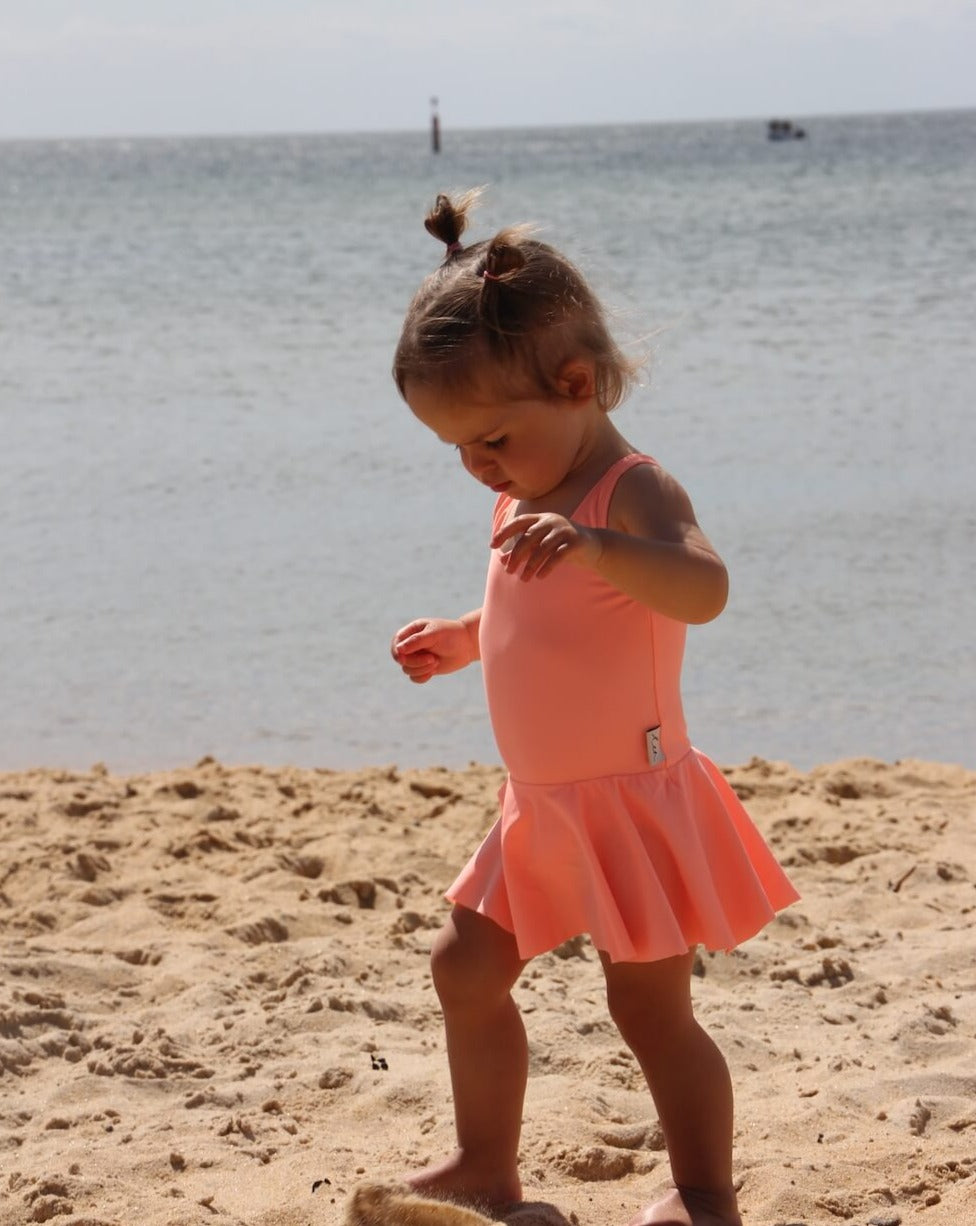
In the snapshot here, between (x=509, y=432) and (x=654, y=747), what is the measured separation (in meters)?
0.51

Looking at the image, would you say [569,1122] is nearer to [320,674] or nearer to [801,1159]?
[801,1159]

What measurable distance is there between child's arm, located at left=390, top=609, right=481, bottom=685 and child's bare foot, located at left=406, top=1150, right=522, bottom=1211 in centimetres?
77

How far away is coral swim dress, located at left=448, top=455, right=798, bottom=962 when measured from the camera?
93.0 inches

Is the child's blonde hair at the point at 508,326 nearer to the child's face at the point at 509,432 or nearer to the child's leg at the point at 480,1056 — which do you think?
the child's face at the point at 509,432

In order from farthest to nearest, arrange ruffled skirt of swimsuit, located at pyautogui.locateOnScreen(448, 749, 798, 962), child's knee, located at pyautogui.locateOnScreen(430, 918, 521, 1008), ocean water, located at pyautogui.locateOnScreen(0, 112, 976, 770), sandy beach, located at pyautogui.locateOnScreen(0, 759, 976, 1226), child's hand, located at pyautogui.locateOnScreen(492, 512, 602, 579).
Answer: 1. ocean water, located at pyautogui.locateOnScreen(0, 112, 976, 770)
2. sandy beach, located at pyautogui.locateOnScreen(0, 759, 976, 1226)
3. child's knee, located at pyautogui.locateOnScreen(430, 918, 521, 1008)
4. ruffled skirt of swimsuit, located at pyautogui.locateOnScreen(448, 749, 798, 962)
5. child's hand, located at pyautogui.locateOnScreen(492, 512, 602, 579)

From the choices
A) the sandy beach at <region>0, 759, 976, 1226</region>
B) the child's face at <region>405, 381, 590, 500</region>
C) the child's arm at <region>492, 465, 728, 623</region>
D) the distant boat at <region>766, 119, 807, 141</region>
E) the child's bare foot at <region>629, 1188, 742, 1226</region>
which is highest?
the distant boat at <region>766, 119, 807, 141</region>

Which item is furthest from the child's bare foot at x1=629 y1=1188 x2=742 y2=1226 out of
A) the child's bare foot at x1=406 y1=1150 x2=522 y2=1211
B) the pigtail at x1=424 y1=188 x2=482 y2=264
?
the pigtail at x1=424 y1=188 x2=482 y2=264

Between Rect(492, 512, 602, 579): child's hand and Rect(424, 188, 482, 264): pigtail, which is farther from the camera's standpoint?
Rect(424, 188, 482, 264): pigtail

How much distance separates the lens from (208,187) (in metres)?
51.3

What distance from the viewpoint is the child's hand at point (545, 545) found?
6.84ft

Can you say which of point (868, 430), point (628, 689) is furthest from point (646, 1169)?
point (868, 430)

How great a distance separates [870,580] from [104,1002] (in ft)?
15.0

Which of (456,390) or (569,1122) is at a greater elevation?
(456,390)

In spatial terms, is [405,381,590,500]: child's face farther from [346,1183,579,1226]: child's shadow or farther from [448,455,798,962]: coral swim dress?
[346,1183,579,1226]: child's shadow
